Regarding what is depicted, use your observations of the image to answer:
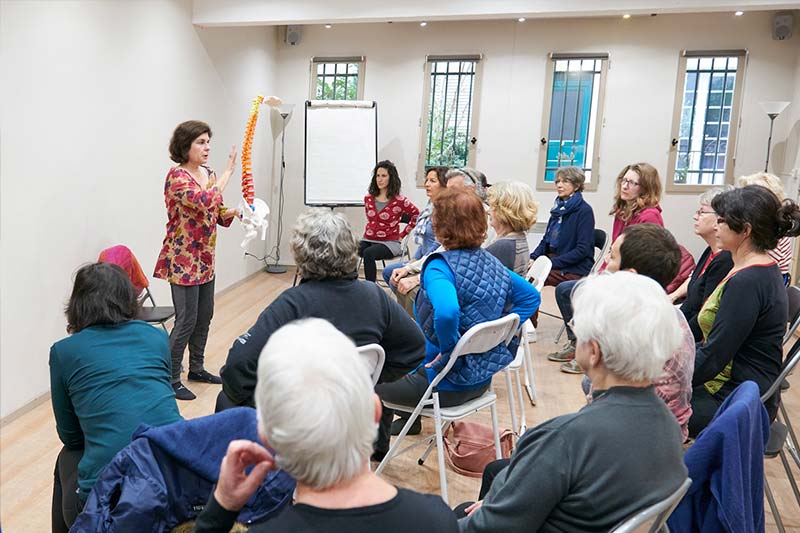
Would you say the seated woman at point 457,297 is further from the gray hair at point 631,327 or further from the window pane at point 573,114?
the window pane at point 573,114

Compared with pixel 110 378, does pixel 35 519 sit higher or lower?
lower

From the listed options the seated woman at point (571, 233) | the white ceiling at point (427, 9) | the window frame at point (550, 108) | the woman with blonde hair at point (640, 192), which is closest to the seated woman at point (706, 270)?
the woman with blonde hair at point (640, 192)

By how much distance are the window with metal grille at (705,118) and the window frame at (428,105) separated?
2001 millimetres

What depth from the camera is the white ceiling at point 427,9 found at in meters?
4.62

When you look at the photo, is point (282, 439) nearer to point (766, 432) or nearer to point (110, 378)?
point (110, 378)

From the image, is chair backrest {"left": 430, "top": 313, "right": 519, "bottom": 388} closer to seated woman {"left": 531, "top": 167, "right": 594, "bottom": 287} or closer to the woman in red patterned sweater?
seated woman {"left": 531, "top": 167, "right": 594, "bottom": 287}

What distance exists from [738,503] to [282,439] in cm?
109

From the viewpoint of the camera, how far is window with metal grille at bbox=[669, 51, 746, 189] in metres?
6.48

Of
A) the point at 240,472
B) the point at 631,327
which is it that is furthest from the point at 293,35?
the point at 240,472

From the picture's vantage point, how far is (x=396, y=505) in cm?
102

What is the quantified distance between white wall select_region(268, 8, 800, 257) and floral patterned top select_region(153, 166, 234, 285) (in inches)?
126

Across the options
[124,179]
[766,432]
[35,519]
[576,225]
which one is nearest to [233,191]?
[124,179]

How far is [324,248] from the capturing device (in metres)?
2.19

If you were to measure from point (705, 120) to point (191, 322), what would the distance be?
545 centimetres
